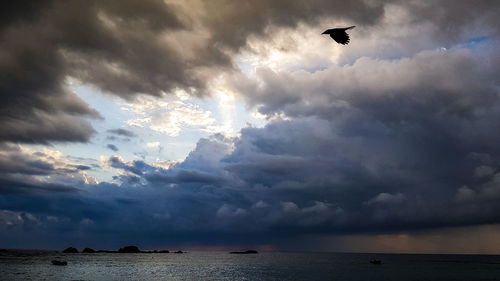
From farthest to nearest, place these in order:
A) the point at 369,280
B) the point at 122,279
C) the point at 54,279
A: the point at 369,280, the point at 122,279, the point at 54,279

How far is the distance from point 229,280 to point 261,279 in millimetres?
8202

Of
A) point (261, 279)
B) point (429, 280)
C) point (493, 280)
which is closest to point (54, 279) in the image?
point (261, 279)

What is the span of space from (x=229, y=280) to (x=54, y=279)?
36.2 metres

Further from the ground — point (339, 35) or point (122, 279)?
point (339, 35)

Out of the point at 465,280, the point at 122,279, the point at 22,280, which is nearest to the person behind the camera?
the point at 22,280

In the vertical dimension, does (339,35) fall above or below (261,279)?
above

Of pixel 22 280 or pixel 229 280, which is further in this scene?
pixel 229 280

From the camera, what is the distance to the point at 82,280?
72188mm

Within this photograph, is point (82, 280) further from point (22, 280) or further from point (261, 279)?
point (261, 279)

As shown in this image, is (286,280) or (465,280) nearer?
(286,280)

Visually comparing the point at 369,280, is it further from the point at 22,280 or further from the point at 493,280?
the point at 22,280

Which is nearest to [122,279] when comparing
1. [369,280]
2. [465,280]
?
[369,280]

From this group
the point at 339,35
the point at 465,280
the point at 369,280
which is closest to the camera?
the point at 339,35

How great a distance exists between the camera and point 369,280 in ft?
277
